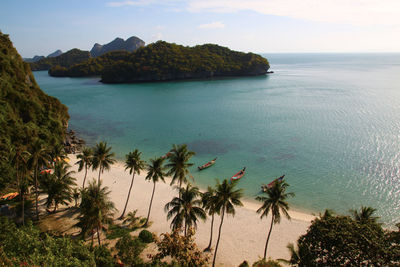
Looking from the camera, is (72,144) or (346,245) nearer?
(346,245)

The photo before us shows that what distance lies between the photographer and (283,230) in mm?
31906

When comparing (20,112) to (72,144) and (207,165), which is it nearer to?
(72,144)

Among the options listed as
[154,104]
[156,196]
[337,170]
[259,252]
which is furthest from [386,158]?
[154,104]

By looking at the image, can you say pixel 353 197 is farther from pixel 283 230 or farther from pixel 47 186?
pixel 47 186

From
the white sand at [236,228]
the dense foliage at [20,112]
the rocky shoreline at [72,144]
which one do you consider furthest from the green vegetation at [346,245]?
the rocky shoreline at [72,144]

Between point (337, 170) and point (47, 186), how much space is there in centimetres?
5121

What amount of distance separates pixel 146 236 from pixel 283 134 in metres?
53.0

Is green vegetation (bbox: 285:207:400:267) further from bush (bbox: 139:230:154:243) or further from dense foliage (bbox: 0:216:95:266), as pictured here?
dense foliage (bbox: 0:216:95:266)

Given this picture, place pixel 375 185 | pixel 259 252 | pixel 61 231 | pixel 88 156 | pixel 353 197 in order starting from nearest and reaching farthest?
1. pixel 259 252
2. pixel 61 231
3. pixel 88 156
4. pixel 353 197
5. pixel 375 185

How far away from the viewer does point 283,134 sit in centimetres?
7069

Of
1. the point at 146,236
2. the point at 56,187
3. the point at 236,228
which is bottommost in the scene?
the point at 236,228

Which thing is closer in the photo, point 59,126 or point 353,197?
point 353,197

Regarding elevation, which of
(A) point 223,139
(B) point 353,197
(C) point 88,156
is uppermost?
(C) point 88,156

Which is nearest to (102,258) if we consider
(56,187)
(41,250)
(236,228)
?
(41,250)
